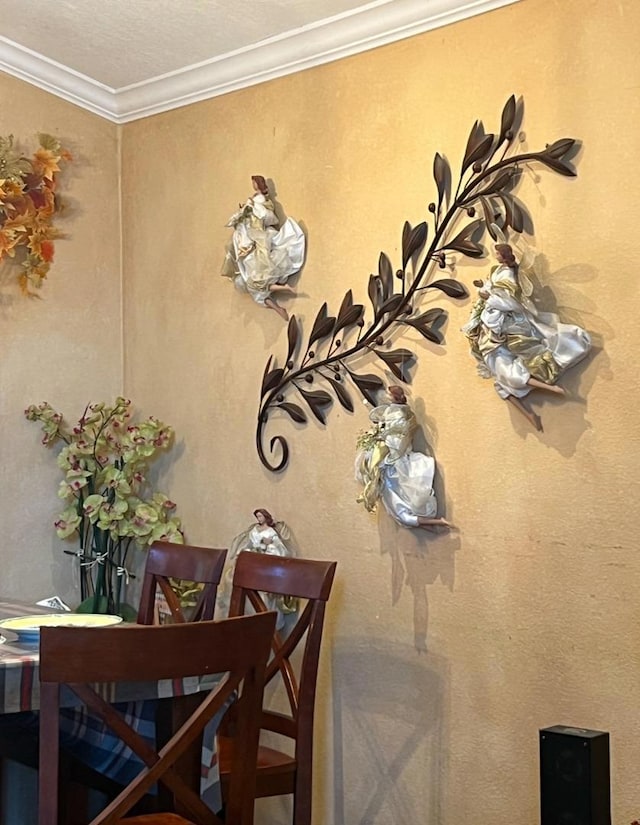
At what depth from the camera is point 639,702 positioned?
7.36ft

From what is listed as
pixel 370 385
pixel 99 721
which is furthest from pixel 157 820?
pixel 370 385

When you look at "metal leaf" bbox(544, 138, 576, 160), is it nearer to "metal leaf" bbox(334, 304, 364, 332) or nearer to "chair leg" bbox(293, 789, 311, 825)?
"metal leaf" bbox(334, 304, 364, 332)

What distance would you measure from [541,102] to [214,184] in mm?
1225

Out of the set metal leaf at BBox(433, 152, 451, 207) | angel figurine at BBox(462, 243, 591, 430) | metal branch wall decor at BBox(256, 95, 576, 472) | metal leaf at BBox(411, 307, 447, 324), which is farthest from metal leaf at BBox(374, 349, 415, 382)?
metal leaf at BBox(433, 152, 451, 207)

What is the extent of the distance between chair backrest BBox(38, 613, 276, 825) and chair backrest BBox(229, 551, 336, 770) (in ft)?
1.54

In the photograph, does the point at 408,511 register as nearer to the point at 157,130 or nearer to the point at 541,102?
the point at 541,102

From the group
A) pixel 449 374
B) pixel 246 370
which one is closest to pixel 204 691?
pixel 449 374

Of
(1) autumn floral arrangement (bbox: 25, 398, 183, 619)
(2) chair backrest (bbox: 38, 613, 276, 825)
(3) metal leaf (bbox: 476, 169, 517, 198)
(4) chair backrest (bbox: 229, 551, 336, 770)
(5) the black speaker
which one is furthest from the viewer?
(1) autumn floral arrangement (bbox: 25, 398, 183, 619)

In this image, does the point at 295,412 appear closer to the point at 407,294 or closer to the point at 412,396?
the point at 412,396

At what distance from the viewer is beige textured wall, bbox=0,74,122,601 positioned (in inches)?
126

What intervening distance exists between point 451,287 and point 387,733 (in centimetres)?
127

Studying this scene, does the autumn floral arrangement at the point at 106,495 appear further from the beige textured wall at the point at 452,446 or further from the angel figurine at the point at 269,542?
the angel figurine at the point at 269,542

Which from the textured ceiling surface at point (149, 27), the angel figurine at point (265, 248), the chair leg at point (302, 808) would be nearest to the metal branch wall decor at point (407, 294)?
the angel figurine at point (265, 248)

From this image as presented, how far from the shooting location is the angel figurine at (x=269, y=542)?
2882 millimetres
